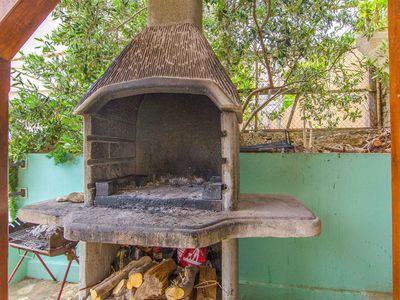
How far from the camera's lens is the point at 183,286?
67.6 inches

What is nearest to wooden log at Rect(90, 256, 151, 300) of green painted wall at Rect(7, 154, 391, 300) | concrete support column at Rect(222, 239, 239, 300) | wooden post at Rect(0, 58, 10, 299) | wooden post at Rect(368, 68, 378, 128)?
concrete support column at Rect(222, 239, 239, 300)

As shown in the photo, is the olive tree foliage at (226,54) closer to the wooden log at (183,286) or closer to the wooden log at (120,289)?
the wooden log at (120,289)

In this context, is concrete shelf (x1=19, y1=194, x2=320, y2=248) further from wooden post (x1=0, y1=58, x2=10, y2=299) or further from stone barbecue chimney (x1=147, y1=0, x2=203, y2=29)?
stone barbecue chimney (x1=147, y1=0, x2=203, y2=29)

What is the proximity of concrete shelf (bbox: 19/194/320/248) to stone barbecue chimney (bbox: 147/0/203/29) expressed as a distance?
1516mm

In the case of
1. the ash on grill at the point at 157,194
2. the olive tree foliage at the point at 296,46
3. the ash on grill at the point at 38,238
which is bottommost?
the ash on grill at the point at 38,238

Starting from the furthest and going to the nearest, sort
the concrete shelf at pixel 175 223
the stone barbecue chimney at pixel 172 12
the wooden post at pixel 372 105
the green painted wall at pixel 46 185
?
1. the wooden post at pixel 372 105
2. the green painted wall at pixel 46 185
3. the stone barbecue chimney at pixel 172 12
4. the concrete shelf at pixel 175 223

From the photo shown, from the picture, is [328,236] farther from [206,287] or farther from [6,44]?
[6,44]

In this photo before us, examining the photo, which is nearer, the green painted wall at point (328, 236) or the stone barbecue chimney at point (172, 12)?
the stone barbecue chimney at point (172, 12)

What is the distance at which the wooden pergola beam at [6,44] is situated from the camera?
25.2 inches

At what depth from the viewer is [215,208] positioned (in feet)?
5.26

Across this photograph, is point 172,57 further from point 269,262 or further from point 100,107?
point 269,262

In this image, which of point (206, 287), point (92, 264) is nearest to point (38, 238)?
point (92, 264)

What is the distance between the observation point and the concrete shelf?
128 centimetres

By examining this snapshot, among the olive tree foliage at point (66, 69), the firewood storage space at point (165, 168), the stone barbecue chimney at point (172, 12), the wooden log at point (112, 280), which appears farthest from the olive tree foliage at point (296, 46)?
the wooden log at point (112, 280)
